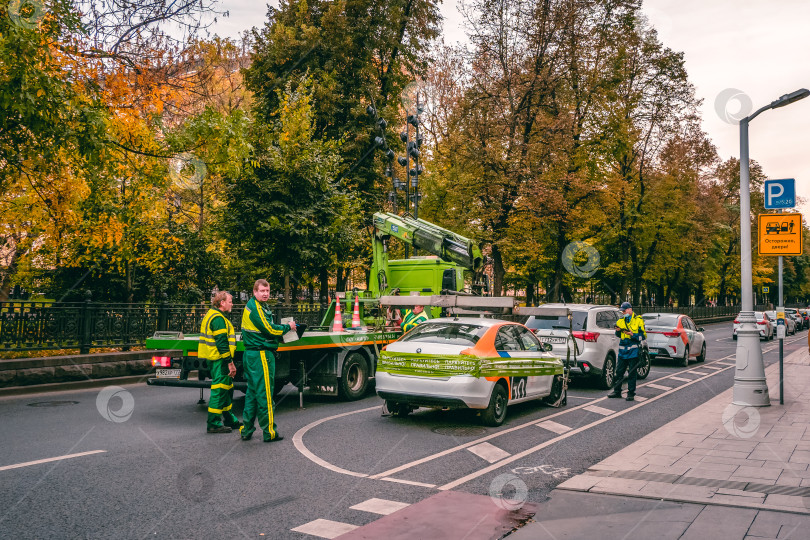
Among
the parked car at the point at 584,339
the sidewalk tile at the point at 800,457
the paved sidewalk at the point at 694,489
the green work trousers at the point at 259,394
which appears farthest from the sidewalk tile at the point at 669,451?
the parked car at the point at 584,339

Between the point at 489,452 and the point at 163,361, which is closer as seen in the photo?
the point at 489,452

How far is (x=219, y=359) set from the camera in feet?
27.5

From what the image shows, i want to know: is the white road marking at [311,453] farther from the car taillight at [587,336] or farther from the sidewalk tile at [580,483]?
the car taillight at [587,336]

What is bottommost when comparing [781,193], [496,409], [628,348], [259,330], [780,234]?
[496,409]

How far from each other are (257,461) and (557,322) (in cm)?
826

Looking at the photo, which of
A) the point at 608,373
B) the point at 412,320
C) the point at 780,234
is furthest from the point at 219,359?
the point at 780,234

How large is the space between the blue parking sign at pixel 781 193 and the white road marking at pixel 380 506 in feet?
29.9

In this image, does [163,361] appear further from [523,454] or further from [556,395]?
[556,395]

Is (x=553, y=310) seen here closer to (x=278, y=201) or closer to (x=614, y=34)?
(x=278, y=201)

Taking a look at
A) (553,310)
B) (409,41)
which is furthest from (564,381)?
(409,41)

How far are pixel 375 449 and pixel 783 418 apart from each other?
664 cm

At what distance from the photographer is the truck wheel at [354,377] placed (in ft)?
37.1

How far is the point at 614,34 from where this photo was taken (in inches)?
1260

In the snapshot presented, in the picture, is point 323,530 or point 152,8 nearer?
point 323,530
